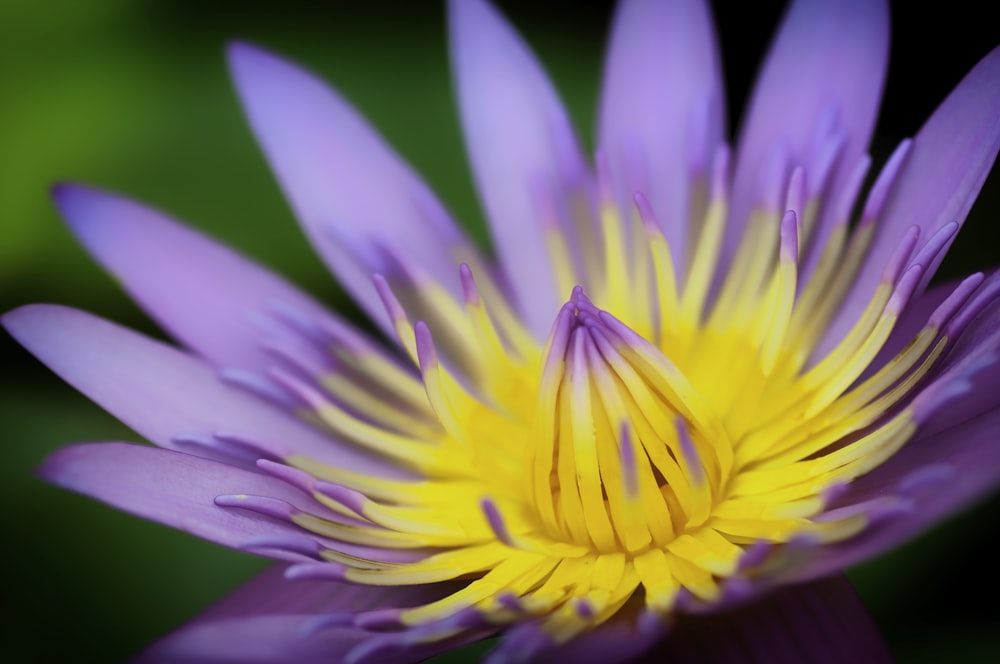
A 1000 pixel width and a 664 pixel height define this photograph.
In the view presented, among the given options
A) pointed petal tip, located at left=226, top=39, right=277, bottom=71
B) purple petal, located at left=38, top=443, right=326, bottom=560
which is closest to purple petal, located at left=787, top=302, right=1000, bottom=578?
purple petal, located at left=38, top=443, right=326, bottom=560

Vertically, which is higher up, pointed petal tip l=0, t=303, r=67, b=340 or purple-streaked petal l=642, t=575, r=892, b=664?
pointed petal tip l=0, t=303, r=67, b=340

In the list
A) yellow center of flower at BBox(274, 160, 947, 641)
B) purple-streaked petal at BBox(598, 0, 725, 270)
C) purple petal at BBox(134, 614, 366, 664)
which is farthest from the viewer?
purple-streaked petal at BBox(598, 0, 725, 270)

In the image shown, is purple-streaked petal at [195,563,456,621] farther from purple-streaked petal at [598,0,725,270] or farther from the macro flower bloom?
purple-streaked petal at [598,0,725,270]

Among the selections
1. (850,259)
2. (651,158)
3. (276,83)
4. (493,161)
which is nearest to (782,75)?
(651,158)

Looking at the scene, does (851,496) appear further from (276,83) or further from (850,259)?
(276,83)

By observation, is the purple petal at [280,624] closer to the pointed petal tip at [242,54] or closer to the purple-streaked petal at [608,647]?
the purple-streaked petal at [608,647]

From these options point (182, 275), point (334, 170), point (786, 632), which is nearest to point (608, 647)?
point (786, 632)

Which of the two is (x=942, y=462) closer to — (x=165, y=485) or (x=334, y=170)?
(x=165, y=485)
